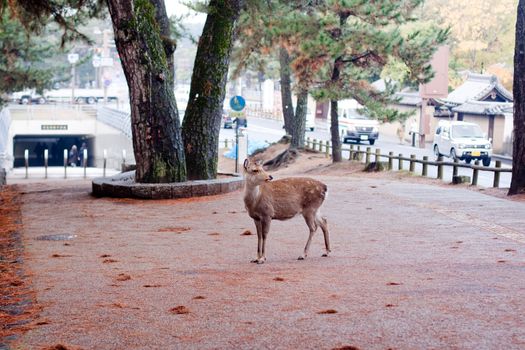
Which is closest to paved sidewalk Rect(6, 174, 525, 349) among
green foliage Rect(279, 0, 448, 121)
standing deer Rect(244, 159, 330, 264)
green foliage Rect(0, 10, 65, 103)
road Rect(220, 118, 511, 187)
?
standing deer Rect(244, 159, 330, 264)

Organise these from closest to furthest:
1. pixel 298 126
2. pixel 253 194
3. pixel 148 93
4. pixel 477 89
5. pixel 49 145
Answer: pixel 253 194
pixel 148 93
pixel 298 126
pixel 477 89
pixel 49 145

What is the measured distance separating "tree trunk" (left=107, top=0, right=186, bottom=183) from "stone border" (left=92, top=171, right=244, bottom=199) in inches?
21.2

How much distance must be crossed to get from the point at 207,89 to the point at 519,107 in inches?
293

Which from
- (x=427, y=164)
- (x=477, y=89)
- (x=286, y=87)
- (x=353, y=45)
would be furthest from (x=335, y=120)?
(x=477, y=89)

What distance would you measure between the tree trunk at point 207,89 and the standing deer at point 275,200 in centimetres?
928

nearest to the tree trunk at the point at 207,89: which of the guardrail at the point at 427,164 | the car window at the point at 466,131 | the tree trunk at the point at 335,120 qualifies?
the guardrail at the point at 427,164

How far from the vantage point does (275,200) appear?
9930mm

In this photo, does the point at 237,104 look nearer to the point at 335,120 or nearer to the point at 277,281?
the point at 335,120

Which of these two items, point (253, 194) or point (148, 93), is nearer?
point (253, 194)

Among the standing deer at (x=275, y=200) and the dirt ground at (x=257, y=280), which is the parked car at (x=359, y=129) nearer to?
the dirt ground at (x=257, y=280)

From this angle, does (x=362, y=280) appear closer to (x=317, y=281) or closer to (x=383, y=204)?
(x=317, y=281)

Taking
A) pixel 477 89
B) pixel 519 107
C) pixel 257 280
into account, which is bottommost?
pixel 257 280

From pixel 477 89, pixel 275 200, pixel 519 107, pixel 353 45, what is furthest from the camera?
pixel 477 89

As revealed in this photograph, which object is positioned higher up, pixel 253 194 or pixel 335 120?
pixel 335 120
